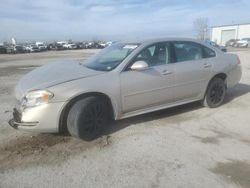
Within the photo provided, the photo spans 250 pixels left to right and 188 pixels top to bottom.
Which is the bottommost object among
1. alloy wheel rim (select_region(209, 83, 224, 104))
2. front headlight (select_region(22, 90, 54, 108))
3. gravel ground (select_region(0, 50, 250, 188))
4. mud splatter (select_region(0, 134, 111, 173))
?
gravel ground (select_region(0, 50, 250, 188))

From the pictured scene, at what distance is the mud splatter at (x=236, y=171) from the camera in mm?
3107

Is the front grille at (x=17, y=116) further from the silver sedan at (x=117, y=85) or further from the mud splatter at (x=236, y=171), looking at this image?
the mud splatter at (x=236, y=171)

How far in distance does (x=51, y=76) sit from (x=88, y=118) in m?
0.91

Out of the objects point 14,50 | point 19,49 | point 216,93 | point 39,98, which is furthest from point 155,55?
point 19,49

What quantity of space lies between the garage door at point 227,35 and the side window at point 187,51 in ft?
229

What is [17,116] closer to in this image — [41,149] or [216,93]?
[41,149]

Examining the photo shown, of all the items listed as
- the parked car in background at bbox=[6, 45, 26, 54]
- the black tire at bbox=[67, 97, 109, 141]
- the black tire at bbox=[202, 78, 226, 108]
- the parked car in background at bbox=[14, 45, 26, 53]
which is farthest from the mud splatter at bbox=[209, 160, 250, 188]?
the parked car in background at bbox=[14, 45, 26, 53]

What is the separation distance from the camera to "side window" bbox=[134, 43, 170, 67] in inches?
186

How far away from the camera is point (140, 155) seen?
12.2ft

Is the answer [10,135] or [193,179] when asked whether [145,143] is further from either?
[10,135]

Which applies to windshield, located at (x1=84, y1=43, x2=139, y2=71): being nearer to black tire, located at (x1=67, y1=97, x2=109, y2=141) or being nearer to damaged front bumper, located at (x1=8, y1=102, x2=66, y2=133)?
black tire, located at (x1=67, y1=97, x2=109, y2=141)

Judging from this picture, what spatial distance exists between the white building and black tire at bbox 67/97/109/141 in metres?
69.6

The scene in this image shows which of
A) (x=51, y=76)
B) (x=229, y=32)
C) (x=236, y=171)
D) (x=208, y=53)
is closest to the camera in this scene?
(x=236, y=171)

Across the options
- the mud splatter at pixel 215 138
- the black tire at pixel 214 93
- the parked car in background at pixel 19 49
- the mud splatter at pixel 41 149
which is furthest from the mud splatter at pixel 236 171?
the parked car in background at pixel 19 49
